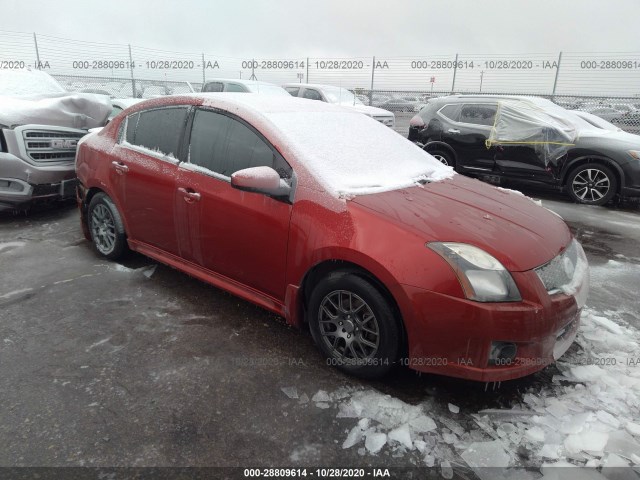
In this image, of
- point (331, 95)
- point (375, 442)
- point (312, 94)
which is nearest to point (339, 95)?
point (331, 95)

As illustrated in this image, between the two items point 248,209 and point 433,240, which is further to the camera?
point 248,209

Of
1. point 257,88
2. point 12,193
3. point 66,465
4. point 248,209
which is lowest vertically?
point 66,465

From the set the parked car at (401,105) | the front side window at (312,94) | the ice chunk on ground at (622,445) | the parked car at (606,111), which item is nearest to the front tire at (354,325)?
the ice chunk on ground at (622,445)

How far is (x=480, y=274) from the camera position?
223 centimetres

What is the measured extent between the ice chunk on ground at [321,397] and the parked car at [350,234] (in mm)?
212

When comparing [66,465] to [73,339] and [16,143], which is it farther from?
[16,143]

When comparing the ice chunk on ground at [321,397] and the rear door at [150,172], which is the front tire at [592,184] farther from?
the ice chunk on ground at [321,397]

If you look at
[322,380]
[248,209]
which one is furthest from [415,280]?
[248,209]

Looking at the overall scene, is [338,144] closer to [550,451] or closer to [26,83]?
[550,451]

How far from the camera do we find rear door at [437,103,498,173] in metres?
7.80

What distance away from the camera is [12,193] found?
17.0 feet

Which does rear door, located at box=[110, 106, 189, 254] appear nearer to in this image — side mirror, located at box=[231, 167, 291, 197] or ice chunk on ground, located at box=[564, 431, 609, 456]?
side mirror, located at box=[231, 167, 291, 197]

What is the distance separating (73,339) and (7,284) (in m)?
1.30

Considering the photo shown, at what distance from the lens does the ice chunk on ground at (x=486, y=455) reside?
6.74 feet
